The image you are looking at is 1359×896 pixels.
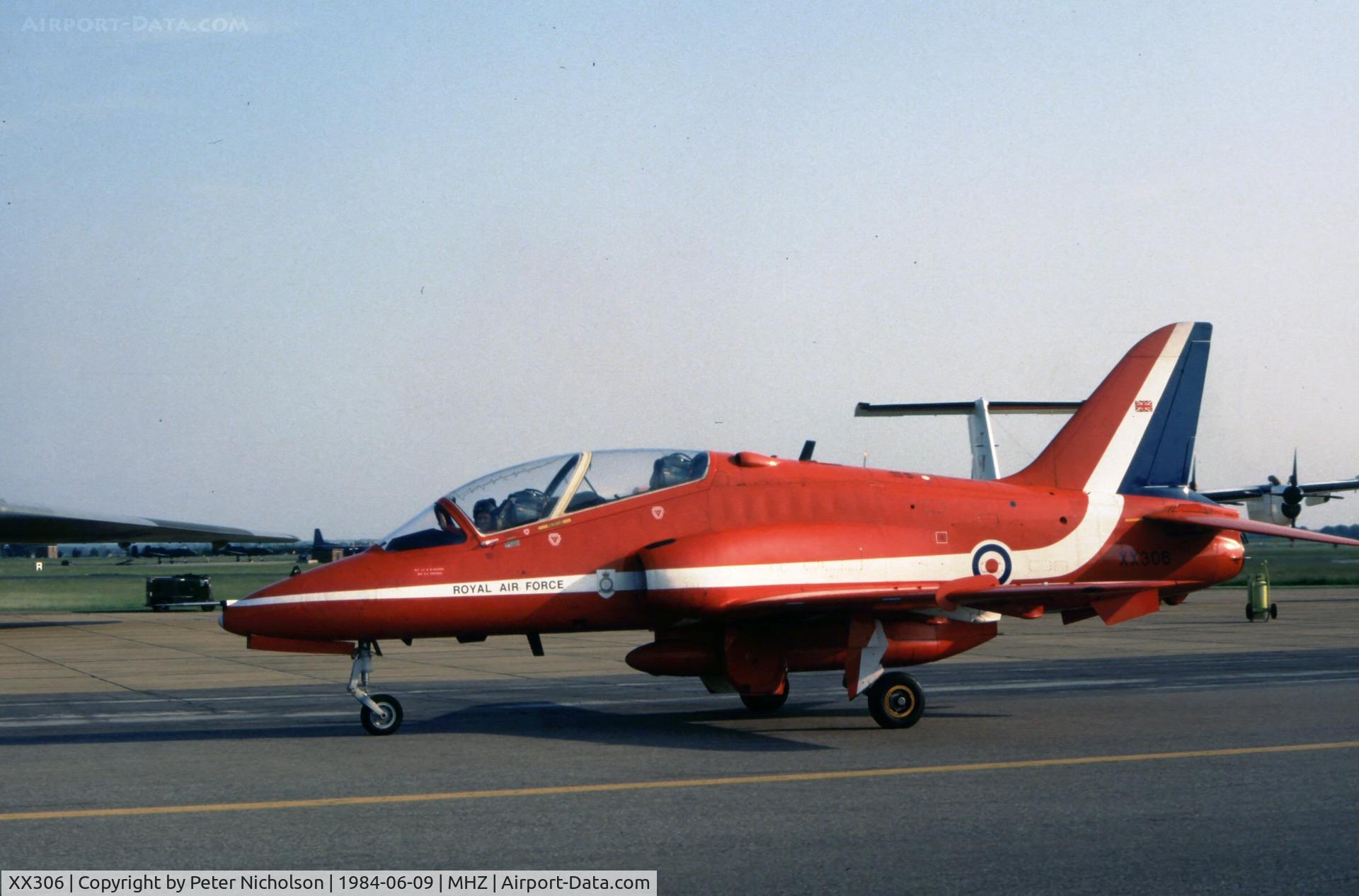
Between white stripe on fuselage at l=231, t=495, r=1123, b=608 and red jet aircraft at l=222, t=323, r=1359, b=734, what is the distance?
2 cm

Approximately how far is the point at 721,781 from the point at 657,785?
20.2 inches

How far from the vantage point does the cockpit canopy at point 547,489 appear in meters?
12.5

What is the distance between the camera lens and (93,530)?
3969cm

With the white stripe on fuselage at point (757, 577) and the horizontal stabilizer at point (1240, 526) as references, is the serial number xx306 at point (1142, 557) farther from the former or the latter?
the white stripe on fuselage at point (757, 577)

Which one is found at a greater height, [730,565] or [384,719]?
[730,565]

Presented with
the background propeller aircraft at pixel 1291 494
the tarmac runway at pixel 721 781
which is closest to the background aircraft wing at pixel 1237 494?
the background propeller aircraft at pixel 1291 494

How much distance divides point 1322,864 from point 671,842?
11.0ft

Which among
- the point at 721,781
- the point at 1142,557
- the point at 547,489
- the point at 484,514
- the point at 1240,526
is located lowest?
the point at 721,781

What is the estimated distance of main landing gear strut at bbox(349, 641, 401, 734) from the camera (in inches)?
483

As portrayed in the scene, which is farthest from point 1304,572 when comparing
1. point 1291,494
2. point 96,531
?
point 96,531

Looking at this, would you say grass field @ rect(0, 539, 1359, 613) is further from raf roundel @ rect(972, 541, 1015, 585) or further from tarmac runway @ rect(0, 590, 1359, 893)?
raf roundel @ rect(972, 541, 1015, 585)

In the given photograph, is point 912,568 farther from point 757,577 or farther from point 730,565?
point 730,565

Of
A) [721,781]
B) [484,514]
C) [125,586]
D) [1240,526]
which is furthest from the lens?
[125,586]

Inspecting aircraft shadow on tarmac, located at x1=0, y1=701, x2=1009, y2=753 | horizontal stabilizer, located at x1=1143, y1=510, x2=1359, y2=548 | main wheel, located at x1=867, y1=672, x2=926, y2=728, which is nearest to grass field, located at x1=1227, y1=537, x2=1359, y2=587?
horizontal stabilizer, located at x1=1143, y1=510, x2=1359, y2=548
